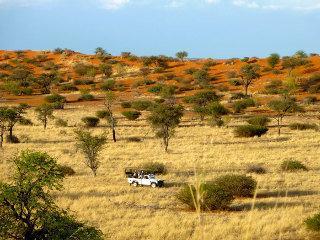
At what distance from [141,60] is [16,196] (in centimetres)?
10909

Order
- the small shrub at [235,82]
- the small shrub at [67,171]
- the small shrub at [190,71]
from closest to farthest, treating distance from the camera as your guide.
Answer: the small shrub at [67,171] < the small shrub at [235,82] < the small shrub at [190,71]

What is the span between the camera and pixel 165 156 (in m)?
38.9

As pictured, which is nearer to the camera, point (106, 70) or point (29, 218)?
point (29, 218)

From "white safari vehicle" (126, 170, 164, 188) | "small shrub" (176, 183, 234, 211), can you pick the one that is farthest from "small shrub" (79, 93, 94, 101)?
"small shrub" (176, 183, 234, 211)

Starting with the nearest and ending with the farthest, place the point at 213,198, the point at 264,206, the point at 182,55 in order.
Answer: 1. the point at 213,198
2. the point at 264,206
3. the point at 182,55

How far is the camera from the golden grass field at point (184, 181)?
1816 centimetres

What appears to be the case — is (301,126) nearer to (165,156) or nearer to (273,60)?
(165,156)

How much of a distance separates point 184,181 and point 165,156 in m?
9.82

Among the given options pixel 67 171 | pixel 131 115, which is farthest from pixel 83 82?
pixel 67 171

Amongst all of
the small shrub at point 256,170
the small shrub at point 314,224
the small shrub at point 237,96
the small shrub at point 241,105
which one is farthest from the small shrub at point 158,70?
the small shrub at point 314,224

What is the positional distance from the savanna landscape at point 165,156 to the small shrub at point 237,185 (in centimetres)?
7

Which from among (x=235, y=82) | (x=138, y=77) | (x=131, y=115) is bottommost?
(x=131, y=115)

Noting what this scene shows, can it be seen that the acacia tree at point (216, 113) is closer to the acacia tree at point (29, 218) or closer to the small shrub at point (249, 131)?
the small shrub at point (249, 131)

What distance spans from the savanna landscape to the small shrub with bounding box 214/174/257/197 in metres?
0.07
